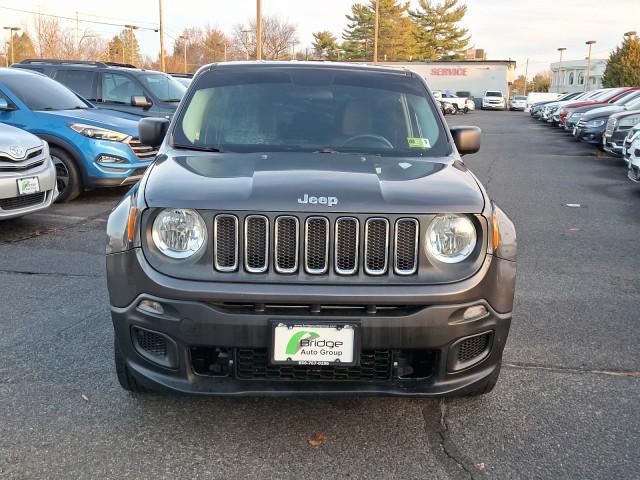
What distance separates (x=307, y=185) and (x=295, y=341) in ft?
2.28

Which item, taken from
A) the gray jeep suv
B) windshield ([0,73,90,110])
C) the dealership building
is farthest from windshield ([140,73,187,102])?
the dealership building

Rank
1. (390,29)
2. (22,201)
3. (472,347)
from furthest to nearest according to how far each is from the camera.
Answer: (390,29) → (22,201) → (472,347)

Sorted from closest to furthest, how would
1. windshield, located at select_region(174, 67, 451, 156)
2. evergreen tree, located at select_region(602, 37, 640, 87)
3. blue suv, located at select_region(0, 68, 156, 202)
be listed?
1. windshield, located at select_region(174, 67, 451, 156)
2. blue suv, located at select_region(0, 68, 156, 202)
3. evergreen tree, located at select_region(602, 37, 640, 87)

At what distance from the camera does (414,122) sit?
13.6 ft

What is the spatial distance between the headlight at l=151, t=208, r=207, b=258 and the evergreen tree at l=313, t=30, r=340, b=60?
83889 millimetres

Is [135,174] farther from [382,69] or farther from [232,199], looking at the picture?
[232,199]

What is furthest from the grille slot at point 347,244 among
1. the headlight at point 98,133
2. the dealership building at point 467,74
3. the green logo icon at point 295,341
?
the dealership building at point 467,74

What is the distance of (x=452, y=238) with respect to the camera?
2.91 m

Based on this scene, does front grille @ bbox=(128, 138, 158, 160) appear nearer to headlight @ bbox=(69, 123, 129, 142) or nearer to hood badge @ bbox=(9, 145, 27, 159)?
headlight @ bbox=(69, 123, 129, 142)

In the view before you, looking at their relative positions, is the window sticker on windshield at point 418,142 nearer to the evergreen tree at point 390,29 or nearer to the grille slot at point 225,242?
the grille slot at point 225,242

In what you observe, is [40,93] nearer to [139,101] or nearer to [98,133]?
[98,133]

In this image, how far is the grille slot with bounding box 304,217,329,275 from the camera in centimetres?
279

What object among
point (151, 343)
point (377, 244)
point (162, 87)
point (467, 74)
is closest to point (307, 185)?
point (377, 244)

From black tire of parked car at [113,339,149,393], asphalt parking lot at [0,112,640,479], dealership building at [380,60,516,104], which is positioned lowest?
asphalt parking lot at [0,112,640,479]
